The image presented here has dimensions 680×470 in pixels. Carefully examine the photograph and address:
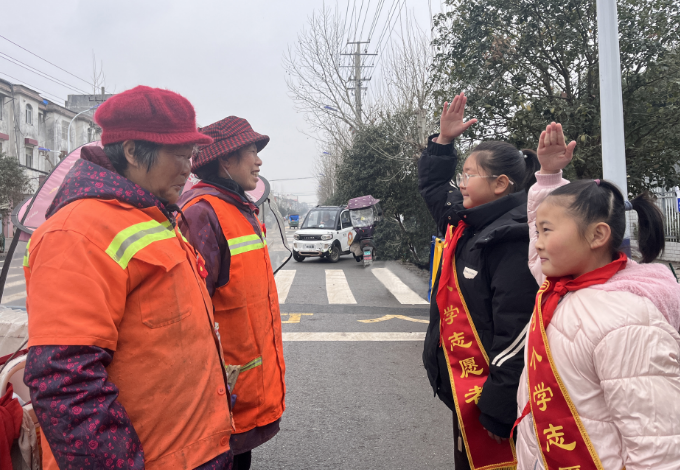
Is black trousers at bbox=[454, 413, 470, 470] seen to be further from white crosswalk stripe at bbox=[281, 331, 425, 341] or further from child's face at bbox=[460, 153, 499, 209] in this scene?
white crosswalk stripe at bbox=[281, 331, 425, 341]

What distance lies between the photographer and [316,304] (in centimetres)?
866

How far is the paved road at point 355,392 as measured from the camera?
10.4 ft

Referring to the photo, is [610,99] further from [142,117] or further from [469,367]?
[142,117]

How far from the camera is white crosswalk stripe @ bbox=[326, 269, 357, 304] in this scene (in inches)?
357

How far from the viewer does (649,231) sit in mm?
1554

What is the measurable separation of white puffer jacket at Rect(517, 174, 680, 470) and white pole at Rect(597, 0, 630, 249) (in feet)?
8.96

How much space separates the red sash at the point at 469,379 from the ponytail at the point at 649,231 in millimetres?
672

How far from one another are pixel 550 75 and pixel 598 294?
255 inches

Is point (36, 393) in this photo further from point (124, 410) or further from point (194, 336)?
point (194, 336)

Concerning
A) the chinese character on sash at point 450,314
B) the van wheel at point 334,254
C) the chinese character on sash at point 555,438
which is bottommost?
the van wheel at point 334,254

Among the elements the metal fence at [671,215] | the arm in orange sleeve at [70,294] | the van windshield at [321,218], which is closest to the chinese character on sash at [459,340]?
the arm in orange sleeve at [70,294]

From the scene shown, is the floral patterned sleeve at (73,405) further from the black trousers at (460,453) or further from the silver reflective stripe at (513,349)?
the black trousers at (460,453)

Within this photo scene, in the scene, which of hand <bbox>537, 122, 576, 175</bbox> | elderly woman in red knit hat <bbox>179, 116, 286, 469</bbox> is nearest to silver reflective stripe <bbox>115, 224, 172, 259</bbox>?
elderly woman in red knit hat <bbox>179, 116, 286, 469</bbox>

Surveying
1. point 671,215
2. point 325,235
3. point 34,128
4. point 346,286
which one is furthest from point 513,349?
point 34,128
